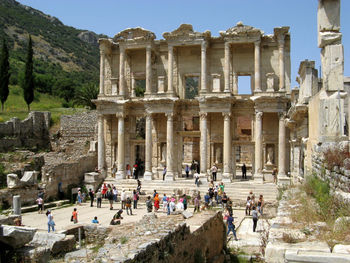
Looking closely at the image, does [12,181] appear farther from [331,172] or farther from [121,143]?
[331,172]

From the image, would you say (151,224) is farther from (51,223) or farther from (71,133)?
(71,133)

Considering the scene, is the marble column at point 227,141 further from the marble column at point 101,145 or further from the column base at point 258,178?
the marble column at point 101,145

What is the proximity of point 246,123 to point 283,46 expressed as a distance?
1448 centimetres

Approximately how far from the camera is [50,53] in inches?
3310

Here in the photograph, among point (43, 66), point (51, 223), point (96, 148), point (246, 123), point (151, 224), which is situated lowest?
point (51, 223)

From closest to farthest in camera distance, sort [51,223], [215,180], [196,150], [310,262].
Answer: [310,262], [51,223], [215,180], [196,150]

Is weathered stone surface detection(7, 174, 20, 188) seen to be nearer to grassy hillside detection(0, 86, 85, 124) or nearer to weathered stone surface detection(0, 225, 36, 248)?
grassy hillside detection(0, 86, 85, 124)

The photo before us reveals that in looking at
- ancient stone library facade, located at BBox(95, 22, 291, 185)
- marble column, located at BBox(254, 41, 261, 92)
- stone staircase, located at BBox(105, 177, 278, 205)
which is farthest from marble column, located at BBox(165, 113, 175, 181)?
marble column, located at BBox(254, 41, 261, 92)

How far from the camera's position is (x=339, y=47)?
37.1 ft

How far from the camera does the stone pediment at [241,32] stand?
25.4 metres

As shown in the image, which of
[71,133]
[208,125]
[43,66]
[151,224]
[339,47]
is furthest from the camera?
[43,66]

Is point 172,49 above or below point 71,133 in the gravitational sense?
above

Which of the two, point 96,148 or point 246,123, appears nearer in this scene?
point 96,148

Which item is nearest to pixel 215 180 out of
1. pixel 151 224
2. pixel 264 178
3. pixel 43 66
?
pixel 264 178
